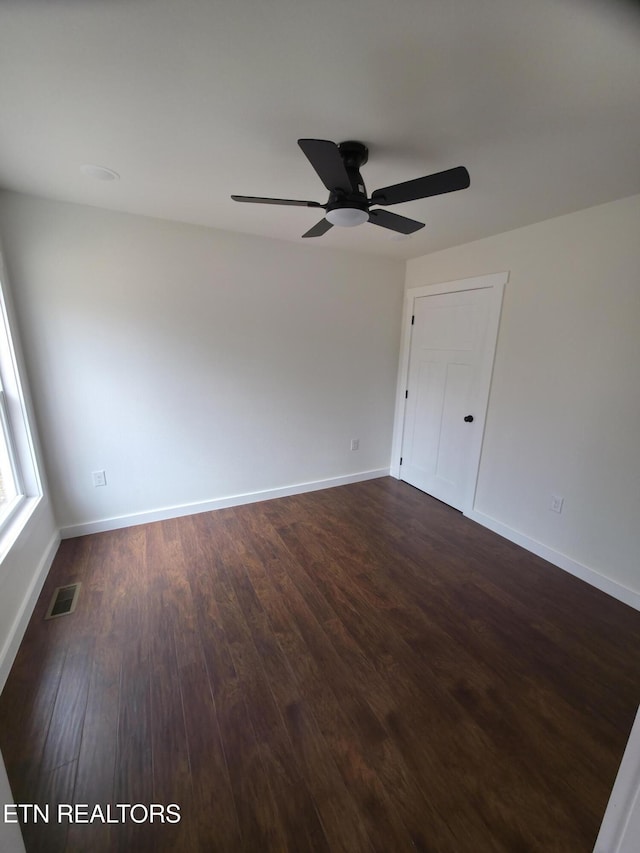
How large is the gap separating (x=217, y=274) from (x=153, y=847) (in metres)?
3.08

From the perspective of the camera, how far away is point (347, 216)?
161cm

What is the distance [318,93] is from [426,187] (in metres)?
0.53

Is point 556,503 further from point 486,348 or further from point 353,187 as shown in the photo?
point 353,187

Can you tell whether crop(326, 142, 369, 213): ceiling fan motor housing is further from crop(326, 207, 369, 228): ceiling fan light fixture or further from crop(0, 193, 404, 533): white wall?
crop(0, 193, 404, 533): white wall

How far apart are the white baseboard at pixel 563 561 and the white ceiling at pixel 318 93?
7.52 feet

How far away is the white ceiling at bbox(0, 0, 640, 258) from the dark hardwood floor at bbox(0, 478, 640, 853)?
2386mm

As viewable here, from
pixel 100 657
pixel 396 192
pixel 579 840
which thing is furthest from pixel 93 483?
pixel 579 840

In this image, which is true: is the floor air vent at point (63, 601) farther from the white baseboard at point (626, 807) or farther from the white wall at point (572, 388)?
the white wall at point (572, 388)

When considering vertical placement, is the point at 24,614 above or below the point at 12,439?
below

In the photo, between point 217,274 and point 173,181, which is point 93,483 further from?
point 173,181

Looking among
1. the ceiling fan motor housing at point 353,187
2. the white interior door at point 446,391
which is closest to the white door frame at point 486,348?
the white interior door at point 446,391

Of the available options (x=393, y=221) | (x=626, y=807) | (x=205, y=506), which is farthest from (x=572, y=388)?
(x=205, y=506)

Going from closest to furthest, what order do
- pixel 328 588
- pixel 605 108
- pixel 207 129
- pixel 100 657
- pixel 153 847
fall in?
pixel 153 847
pixel 605 108
pixel 207 129
pixel 100 657
pixel 328 588

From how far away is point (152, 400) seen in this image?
2.74 metres
